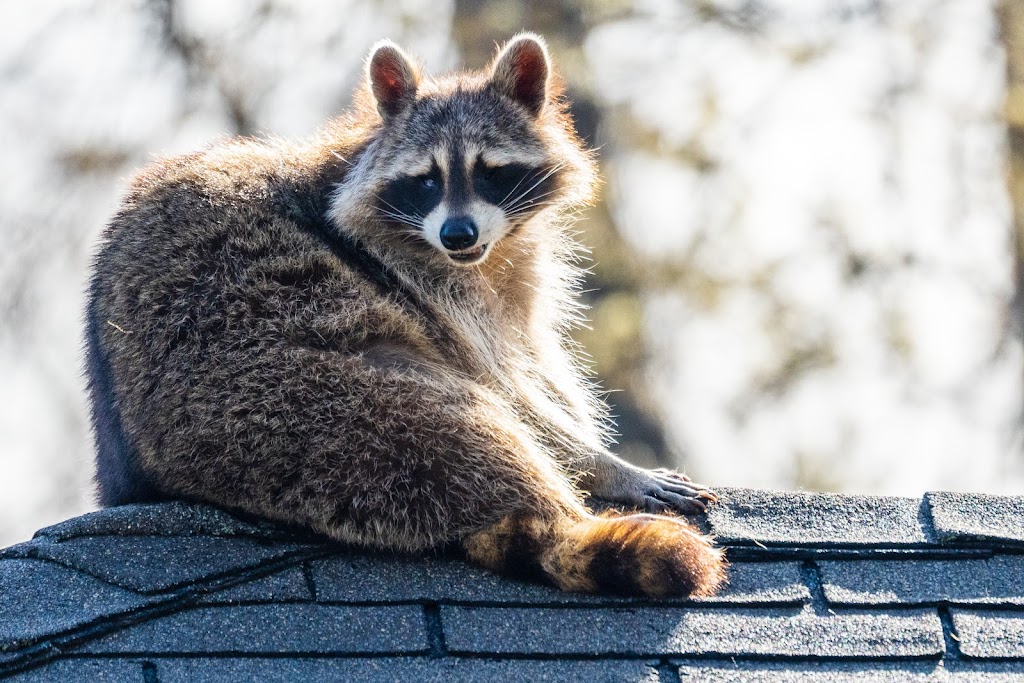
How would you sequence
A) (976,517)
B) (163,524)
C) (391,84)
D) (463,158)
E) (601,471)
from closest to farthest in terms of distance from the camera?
(163,524), (976,517), (601,471), (463,158), (391,84)

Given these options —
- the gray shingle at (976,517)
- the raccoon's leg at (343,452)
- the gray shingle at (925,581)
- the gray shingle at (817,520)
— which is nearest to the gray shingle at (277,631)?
the raccoon's leg at (343,452)

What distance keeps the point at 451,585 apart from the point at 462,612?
105 millimetres

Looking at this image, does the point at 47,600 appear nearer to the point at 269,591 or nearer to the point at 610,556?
the point at 269,591

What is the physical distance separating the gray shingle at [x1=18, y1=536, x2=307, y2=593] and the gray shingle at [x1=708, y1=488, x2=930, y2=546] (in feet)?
3.35

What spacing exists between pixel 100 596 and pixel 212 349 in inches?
27.9

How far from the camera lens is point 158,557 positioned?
2836 millimetres

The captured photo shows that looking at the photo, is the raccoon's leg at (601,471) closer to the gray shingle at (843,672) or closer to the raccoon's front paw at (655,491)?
the raccoon's front paw at (655,491)

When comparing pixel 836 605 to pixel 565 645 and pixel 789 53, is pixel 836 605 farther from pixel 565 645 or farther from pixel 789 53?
pixel 789 53

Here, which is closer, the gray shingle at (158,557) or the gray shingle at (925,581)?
the gray shingle at (158,557)

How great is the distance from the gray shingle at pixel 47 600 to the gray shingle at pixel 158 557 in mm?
29

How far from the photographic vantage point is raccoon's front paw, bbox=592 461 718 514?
335cm

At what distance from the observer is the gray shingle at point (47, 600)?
258 centimetres

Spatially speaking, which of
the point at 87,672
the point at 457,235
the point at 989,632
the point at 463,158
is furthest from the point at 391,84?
the point at 989,632

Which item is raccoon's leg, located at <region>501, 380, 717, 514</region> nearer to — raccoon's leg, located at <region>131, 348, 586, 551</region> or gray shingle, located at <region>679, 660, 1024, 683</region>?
raccoon's leg, located at <region>131, 348, 586, 551</region>
